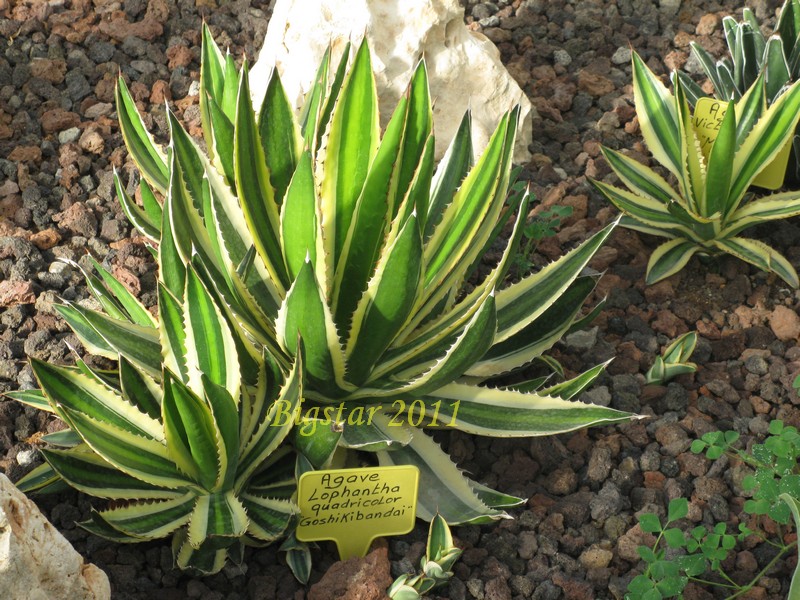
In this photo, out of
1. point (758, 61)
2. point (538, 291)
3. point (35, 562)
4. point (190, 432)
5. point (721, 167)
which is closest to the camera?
point (35, 562)

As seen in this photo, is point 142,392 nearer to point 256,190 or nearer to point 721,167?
point 256,190

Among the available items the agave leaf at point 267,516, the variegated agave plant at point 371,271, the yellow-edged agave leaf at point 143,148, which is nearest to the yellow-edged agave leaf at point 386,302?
the variegated agave plant at point 371,271

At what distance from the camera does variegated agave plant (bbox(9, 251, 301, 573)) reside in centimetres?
163

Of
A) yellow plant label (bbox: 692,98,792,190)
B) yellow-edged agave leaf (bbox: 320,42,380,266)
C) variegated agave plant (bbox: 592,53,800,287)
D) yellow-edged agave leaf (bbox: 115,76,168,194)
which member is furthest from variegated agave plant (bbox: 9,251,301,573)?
yellow plant label (bbox: 692,98,792,190)

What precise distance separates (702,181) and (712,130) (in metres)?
0.22

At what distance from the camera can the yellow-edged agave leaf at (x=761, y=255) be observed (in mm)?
2395

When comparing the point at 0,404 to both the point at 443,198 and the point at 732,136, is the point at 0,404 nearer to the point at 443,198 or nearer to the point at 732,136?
the point at 443,198

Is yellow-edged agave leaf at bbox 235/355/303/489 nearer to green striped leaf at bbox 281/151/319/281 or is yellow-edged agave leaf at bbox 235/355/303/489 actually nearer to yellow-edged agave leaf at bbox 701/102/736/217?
green striped leaf at bbox 281/151/319/281

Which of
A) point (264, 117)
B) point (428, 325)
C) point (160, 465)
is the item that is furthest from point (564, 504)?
point (264, 117)

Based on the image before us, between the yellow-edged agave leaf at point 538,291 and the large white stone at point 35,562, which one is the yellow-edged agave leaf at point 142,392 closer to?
the large white stone at point 35,562

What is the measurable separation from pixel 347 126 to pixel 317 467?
62cm

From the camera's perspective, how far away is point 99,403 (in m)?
1.73

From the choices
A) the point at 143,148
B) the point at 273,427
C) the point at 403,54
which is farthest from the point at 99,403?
the point at 403,54

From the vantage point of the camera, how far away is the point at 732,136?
2264 mm
